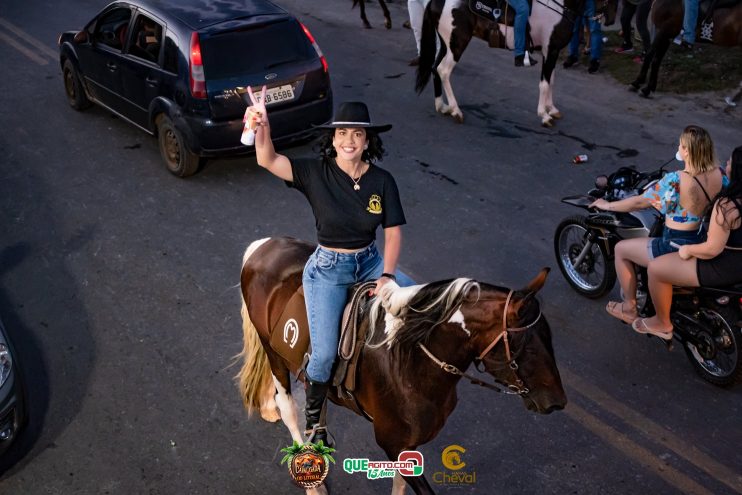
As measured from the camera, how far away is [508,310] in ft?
13.2

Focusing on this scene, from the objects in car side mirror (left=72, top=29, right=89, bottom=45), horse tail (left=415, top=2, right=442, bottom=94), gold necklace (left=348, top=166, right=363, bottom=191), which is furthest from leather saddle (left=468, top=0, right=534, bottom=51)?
gold necklace (left=348, top=166, right=363, bottom=191)

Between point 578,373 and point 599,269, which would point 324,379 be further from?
point 599,269

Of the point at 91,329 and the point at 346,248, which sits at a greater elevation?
the point at 346,248

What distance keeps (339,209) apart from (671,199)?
2849 mm

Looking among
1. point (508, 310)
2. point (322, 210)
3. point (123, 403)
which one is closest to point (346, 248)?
point (322, 210)

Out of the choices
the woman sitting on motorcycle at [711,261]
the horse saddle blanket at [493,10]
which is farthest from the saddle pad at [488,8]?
the woman sitting on motorcycle at [711,261]

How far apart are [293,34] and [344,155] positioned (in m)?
5.82

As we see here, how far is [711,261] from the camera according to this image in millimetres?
6012

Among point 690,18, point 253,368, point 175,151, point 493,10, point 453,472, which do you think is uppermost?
point 690,18

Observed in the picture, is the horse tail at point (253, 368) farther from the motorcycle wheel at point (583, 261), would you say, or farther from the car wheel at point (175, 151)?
the car wheel at point (175, 151)

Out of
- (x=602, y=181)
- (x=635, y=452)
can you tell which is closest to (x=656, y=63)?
(x=602, y=181)

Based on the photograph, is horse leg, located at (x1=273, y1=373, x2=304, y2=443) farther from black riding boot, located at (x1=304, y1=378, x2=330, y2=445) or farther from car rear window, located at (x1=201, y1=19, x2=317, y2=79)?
car rear window, located at (x1=201, y1=19, x2=317, y2=79)

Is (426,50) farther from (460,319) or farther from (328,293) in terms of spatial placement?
(460,319)

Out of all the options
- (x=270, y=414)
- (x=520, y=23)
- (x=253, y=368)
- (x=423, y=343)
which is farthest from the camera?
(x=520, y=23)
